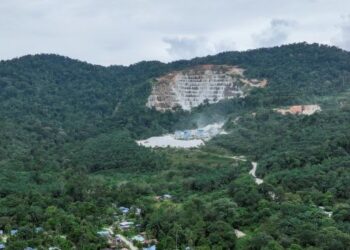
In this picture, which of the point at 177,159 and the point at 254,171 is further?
the point at 177,159

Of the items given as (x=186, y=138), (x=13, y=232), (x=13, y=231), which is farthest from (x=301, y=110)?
(x=13, y=232)

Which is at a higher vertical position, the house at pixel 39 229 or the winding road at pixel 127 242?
the house at pixel 39 229

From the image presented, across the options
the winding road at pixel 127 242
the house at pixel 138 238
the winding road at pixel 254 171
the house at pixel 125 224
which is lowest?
the winding road at pixel 127 242

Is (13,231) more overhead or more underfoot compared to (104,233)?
more overhead

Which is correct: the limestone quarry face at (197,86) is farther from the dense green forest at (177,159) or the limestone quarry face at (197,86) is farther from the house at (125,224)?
the house at (125,224)

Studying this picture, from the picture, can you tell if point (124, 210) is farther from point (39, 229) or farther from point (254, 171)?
point (254, 171)

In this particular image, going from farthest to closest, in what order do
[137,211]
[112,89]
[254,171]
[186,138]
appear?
[112,89] → [186,138] → [254,171] → [137,211]

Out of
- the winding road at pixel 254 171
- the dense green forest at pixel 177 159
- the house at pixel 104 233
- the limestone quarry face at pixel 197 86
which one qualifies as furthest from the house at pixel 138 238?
the limestone quarry face at pixel 197 86

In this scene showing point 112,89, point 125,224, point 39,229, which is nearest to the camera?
point 39,229
